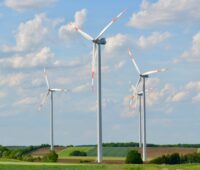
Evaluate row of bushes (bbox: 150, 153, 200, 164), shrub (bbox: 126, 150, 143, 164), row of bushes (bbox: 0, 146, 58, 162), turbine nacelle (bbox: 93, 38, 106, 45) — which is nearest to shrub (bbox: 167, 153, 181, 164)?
row of bushes (bbox: 150, 153, 200, 164)

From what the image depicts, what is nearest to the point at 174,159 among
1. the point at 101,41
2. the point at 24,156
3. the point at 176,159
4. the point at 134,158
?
the point at 176,159

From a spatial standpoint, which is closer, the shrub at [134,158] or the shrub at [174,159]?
the shrub at [134,158]

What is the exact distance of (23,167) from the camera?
81000mm

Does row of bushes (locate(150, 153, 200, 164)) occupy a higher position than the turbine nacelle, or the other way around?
the turbine nacelle

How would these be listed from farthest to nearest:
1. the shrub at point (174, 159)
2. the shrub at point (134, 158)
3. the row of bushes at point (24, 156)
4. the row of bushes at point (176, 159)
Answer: the row of bushes at point (24, 156)
the shrub at point (174, 159)
the row of bushes at point (176, 159)
the shrub at point (134, 158)

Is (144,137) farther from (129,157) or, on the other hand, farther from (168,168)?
(168,168)

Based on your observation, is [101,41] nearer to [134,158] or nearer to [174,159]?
[134,158]

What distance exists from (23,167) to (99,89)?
22713mm

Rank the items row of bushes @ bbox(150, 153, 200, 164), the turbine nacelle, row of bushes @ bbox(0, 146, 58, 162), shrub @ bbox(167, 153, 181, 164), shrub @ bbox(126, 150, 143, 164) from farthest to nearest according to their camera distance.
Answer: row of bushes @ bbox(0, 146, 58, 162) → shrub @ bbox(167, 153, 181, 164) → row of bushes @ bbox(150, 153, 200, 164) → the turbine nacelle → shrub @ bbox(126, 150, 143, 164)

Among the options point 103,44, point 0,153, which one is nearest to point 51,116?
point 0,153

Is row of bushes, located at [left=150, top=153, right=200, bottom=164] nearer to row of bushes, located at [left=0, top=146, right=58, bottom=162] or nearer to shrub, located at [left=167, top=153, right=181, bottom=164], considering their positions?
shrub, located at [left=167, top=153, right=181, bottom=164]

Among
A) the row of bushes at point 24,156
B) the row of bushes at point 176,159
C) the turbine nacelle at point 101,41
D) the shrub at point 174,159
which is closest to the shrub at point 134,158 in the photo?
the row of bushes at point 176,159

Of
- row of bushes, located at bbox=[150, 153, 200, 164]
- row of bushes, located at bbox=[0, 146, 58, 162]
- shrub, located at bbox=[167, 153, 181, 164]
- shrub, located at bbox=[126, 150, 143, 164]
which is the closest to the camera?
shrub, located at bbox=[126, 150, 143, 164]

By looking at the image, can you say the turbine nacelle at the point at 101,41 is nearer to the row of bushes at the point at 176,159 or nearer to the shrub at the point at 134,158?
the shrub at the point at 134,158
